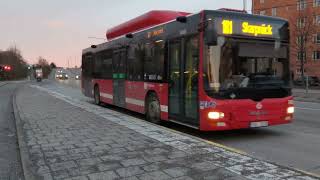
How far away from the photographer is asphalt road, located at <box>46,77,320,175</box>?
755 cm

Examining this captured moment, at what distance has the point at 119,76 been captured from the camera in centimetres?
1534

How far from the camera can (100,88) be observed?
18219 mm

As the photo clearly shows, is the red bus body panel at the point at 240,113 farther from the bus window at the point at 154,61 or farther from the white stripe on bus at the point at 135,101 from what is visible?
the white stripe on bus at the point at 135,101

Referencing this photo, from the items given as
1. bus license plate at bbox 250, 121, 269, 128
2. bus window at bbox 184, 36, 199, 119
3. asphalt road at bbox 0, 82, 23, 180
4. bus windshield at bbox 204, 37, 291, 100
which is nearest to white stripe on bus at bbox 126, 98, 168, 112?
bus window at bbox 184, 36, 199, 119

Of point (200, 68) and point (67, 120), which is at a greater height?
point (200, 68)

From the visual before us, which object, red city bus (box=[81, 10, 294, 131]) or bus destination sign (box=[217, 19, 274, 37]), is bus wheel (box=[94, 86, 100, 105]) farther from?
bus destination sign (box=[217, 19, 274, 37])

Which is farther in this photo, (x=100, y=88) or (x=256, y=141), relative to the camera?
(x=100, y=88)

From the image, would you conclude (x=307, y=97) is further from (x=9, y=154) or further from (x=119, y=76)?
(x=9, y=154)

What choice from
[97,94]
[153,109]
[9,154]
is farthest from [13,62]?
[9,154]

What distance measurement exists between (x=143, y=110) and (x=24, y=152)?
574 centimetres

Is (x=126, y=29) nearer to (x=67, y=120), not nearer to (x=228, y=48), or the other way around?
(x=67, y=120)

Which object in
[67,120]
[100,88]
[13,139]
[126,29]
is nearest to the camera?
[13,139]

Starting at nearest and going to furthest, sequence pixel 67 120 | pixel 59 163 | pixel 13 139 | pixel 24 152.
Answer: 1. pixel 59 163
2. pixel 24 152
3. pixel 13 139
4. pixel 67 120

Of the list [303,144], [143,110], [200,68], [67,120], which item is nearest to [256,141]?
[303,144]
